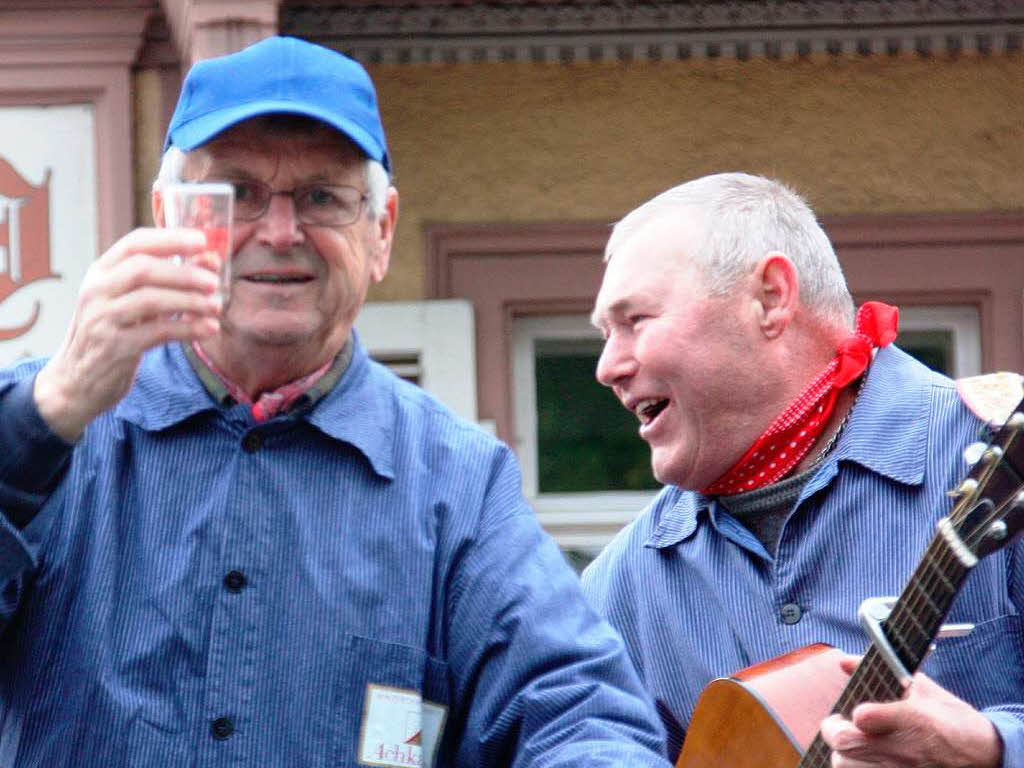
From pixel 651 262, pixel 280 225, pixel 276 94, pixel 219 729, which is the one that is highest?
pixel 276 94

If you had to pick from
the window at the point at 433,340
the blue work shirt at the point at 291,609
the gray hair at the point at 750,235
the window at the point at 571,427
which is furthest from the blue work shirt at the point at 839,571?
the window at the point at 571,427

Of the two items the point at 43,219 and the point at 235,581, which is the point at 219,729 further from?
the point at 43,219

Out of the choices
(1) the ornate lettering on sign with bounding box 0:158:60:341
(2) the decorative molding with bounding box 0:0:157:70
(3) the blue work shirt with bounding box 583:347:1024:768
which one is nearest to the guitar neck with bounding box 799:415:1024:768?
(3) the blue work shirt with bounding box 583:347:1024:768

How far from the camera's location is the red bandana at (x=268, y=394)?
267 cm

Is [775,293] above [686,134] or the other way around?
the other way around

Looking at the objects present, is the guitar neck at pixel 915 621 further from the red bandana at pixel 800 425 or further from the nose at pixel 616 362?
the nose at pixel 616 362

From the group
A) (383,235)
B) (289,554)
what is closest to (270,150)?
(383,235)

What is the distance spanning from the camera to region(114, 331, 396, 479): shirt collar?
104 inches

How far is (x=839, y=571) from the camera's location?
10.7ft

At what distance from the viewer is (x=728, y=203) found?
141 inches

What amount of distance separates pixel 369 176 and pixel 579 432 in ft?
13.4

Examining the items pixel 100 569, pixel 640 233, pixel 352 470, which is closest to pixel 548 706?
pixel 352 470

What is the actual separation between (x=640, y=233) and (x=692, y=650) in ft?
2.35

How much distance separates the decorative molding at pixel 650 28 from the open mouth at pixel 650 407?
2.97 m
